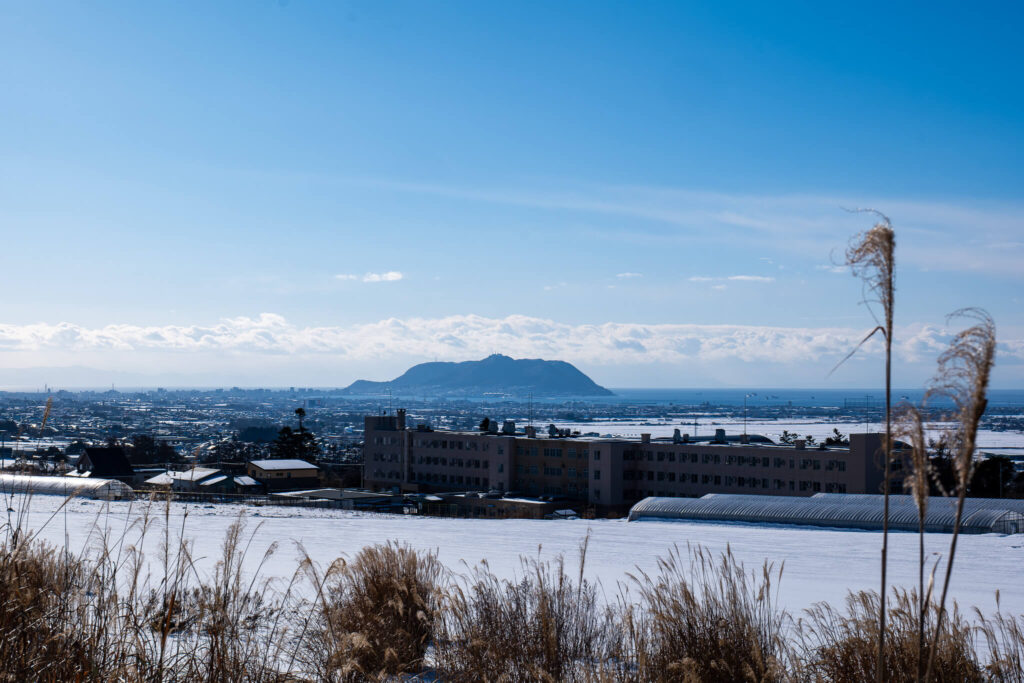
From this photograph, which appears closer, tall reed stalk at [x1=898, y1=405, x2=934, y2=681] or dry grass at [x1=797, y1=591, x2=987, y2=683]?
tall reed stalk at [x1=898, y1=405, x2=934, y2=681]

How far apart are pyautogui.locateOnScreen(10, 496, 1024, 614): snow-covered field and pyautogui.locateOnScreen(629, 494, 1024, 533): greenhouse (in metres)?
1.37

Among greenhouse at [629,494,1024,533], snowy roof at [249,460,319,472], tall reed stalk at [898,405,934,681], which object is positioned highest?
tall reed stalk at [898,405,934,681]

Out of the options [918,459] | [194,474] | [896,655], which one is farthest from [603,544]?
[918,459]

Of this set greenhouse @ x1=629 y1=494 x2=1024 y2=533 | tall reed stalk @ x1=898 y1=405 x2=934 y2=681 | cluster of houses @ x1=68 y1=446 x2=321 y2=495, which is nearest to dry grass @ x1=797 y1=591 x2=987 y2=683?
tall reed stalk @ x1=898 y1=405 x2=934 y2=681

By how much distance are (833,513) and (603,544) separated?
8219 millimetres

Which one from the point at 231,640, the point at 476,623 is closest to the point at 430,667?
the point at 476,623

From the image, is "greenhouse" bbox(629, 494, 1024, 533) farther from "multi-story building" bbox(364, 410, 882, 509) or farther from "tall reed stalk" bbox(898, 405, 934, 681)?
"multi-story building" bbox(364, 410, 882, 509)

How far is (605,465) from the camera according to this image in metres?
52.6

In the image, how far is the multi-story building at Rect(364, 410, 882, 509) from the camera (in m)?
47.6

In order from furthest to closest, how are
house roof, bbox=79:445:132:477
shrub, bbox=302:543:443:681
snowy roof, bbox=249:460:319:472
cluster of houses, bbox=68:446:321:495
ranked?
snowy roof, bbox=249:460:319:472 → house roof, bbox=79:445:132:477 → cluster of houses, bbox=68:446:321:495 → shrub, bbox=302:543:443:681

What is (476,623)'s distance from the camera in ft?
21.8

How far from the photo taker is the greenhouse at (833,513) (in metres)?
19.3

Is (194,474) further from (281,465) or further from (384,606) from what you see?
(281,465)

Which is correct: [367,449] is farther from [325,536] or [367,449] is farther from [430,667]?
[430,667]
